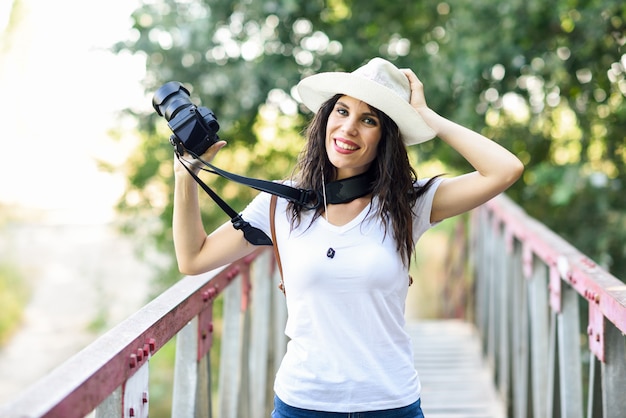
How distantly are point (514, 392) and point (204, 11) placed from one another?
2960 mm

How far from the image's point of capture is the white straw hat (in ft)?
5.69

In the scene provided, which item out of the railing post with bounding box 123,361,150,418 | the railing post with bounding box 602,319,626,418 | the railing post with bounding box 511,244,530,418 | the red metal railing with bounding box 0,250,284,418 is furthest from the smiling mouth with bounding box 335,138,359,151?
the railing post with bounding box 511,244,530,418

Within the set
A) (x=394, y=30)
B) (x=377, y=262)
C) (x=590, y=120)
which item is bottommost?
(x=377, y=262)

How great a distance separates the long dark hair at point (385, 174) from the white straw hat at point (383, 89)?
35 millimetres

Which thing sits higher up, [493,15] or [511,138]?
[493,15]

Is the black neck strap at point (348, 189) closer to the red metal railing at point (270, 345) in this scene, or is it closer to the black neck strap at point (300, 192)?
the black neck strap at point (300, 192)

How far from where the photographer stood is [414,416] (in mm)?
1685

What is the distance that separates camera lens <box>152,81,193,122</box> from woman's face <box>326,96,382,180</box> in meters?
0.31

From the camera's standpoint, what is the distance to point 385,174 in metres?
1.76

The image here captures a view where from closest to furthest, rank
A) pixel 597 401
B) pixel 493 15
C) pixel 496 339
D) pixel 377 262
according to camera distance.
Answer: pixel 377 262, pixel 597 401, pixel 496 339, pixel 493 15

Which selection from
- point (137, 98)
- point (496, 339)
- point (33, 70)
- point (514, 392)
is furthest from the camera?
point (33, 70)

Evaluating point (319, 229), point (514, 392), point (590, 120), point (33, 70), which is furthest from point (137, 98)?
point (33, 70)

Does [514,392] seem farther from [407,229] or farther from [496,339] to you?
[407,229]

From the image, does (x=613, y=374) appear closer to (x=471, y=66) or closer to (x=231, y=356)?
(x=231, y=356)
